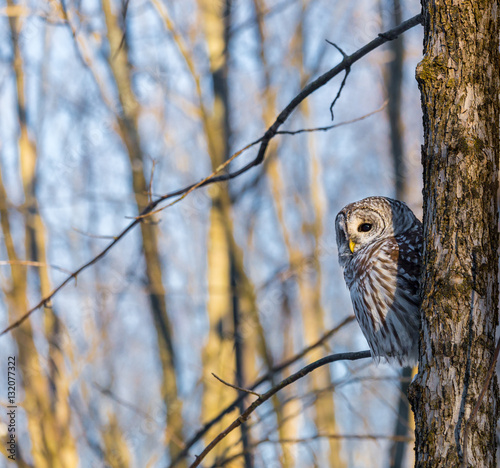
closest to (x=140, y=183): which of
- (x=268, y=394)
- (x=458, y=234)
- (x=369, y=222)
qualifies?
(x=369, y=222)

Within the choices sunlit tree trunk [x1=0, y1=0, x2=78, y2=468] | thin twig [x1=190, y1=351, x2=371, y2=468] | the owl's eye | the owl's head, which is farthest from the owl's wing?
sunlit tree trunk [x1=0, y1=0, x2=78, y2=468]

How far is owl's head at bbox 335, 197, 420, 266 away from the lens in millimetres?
3389

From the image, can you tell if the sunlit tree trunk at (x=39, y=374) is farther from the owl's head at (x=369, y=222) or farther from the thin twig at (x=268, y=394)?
the thin twig at (x=268, y=394)

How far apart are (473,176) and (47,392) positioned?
5833mm

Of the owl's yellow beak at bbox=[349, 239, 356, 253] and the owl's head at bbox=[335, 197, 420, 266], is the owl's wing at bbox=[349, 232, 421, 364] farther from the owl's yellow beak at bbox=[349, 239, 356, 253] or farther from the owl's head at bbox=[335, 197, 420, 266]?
the owl's yellow beak at bbox=[349, 239, 356, 253]

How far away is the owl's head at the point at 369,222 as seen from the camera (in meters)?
3.39

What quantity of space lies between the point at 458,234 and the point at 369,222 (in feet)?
5.31

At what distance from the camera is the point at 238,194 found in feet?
24.9

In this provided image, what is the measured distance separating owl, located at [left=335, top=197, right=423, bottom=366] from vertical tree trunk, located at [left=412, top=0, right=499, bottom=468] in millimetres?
853

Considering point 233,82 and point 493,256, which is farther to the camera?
point 233,82

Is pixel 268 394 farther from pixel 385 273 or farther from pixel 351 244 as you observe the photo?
pixel 351 244

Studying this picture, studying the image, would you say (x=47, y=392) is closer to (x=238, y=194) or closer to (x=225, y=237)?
(x=225, y=237)

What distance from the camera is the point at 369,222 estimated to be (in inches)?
141

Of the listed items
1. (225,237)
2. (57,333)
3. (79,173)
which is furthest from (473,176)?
(79,173)
